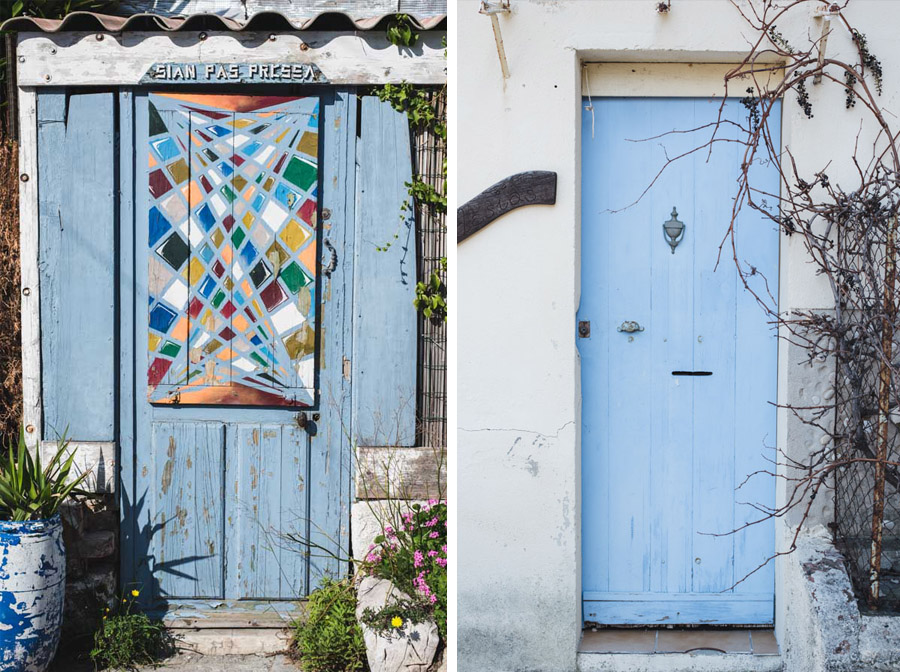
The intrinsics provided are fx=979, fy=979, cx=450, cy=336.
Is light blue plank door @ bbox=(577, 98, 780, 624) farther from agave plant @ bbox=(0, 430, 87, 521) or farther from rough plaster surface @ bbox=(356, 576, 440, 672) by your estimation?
agave plant @ bbox=(0, 430, 87, 521)

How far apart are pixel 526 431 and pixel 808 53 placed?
1.92 meters

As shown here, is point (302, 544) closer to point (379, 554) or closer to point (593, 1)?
point (379, 554)

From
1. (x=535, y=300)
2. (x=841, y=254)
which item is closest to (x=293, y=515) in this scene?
(x=535, y=300)

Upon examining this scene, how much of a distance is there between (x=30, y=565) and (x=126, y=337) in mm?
1225

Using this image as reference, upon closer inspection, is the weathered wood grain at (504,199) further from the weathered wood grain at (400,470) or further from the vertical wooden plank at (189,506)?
the vertical wooden plank at (189,506)

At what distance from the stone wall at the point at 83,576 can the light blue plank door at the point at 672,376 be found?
8.21 ft

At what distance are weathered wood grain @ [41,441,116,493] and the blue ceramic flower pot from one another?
44 cm

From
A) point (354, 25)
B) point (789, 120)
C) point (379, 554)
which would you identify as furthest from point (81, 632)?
point (789, 120)

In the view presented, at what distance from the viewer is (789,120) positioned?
4.14 meters

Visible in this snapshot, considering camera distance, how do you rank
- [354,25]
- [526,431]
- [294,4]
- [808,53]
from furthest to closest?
[294,4] < [354,25] < [526,431] < [808,53]

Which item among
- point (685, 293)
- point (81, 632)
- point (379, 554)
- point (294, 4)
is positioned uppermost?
point (294, 4)

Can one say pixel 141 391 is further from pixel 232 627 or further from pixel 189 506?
pixel 232 627

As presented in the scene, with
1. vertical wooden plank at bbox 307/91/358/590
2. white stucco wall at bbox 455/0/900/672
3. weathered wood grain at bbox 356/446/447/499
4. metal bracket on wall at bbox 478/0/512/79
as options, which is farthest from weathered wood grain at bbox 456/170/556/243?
weathered wood grain at bbox 356/446/447/499

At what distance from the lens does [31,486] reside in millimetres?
4785
